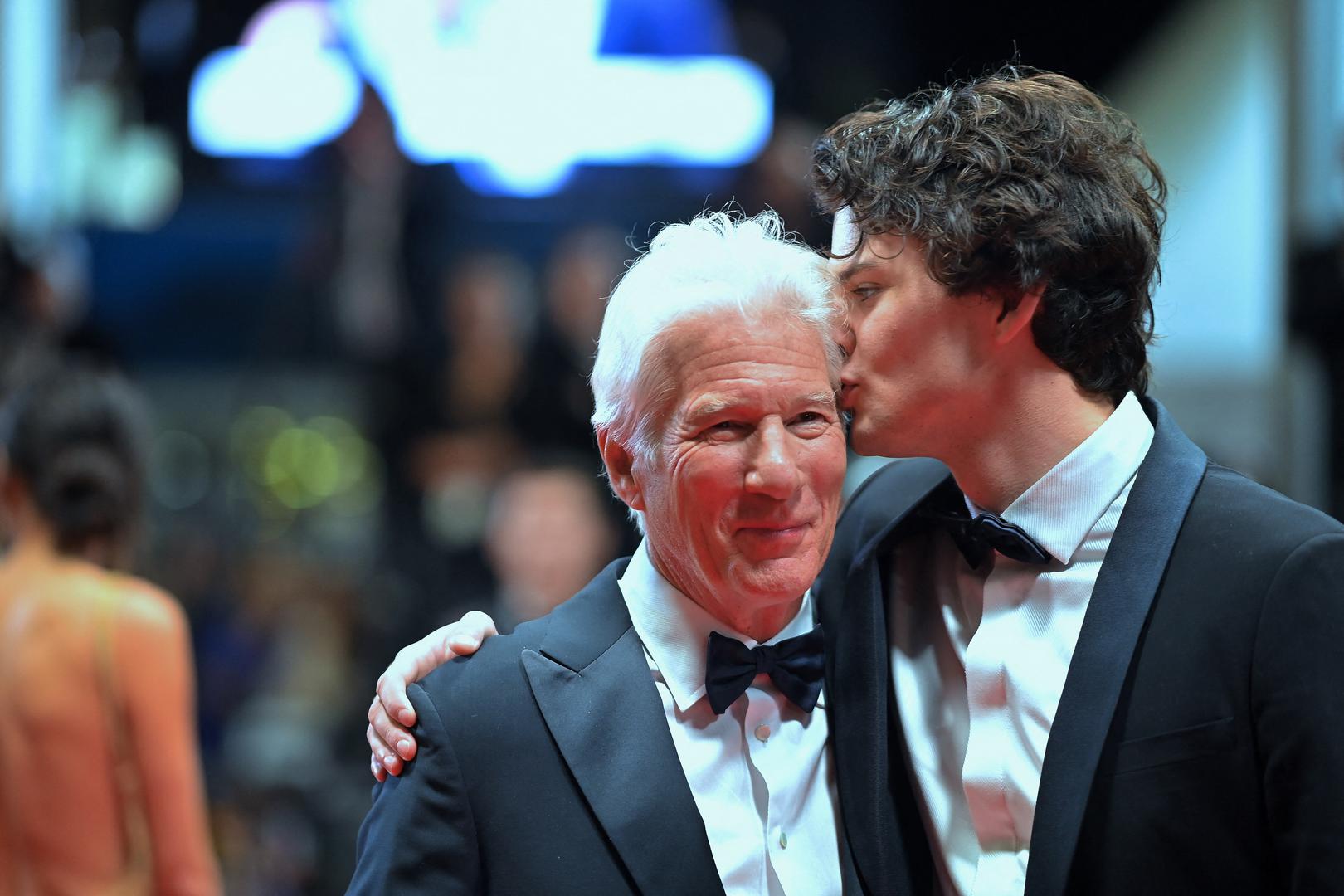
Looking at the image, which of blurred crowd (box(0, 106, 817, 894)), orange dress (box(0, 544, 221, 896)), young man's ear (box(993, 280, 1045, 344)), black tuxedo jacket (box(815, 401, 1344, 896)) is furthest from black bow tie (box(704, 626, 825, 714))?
blurred crowd (box(0, 106, 817, 894))

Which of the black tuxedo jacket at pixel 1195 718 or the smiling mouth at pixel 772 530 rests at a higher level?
the smiling mouth at pixel 772 530

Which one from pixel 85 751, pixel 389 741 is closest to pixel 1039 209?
pixel 389 741

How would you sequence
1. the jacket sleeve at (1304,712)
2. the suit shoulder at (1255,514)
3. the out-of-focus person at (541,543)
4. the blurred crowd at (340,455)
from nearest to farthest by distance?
1. the jacket sleeve at (1304,712)
2. the suit shoulder at (1255,514)
3. the out-of-focus person at (541,543)
4. the blurred crowd at (340,455)

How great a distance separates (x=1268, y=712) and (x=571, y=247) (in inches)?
223

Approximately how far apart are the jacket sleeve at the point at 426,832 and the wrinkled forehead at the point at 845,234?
105 cm

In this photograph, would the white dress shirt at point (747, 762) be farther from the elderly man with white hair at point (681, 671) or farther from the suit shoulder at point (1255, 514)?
the suit shoulder at point (1255, 514)

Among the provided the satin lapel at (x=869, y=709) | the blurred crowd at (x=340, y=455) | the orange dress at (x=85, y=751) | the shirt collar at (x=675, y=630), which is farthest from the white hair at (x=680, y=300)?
the blurred crowd at (x=340, y=455)

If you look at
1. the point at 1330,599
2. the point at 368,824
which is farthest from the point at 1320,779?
the point at 368,824

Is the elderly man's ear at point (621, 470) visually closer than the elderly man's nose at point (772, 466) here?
No

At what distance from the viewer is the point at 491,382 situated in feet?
23.0

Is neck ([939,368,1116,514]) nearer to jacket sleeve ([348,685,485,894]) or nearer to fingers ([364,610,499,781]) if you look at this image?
fingers ([364,610,499,781])

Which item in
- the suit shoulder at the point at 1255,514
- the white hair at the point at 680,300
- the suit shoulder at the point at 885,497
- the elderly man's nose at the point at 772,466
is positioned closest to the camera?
the suit shoulder at the point at 1255,514

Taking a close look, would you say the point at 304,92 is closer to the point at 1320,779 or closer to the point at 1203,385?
the point at 1203,385

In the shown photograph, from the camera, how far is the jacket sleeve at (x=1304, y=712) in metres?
1.90
